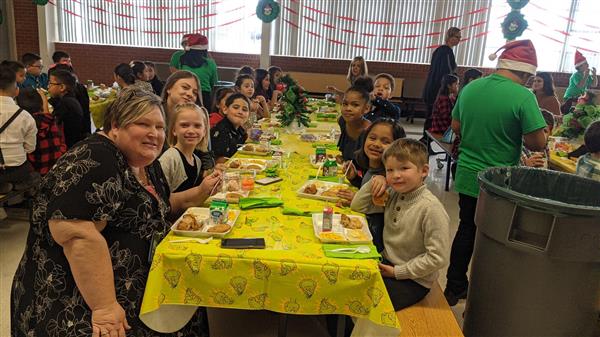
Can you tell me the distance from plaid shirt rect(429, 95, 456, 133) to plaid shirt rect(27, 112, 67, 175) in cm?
455

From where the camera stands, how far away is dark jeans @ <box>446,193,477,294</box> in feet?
9.77

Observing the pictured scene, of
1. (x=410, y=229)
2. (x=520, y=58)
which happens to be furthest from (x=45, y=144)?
(x=520, y=58)

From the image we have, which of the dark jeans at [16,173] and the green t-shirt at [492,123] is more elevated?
the green t-shirt at [492,123]

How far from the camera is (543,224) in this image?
1.83 metres

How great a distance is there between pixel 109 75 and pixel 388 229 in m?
10.8

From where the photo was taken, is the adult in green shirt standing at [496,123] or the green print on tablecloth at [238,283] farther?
the adult in green shirt standing at [496,123]

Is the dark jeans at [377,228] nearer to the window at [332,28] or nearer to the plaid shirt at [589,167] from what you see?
the plaid shirt at [589,167]

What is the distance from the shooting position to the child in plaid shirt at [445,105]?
602 cm

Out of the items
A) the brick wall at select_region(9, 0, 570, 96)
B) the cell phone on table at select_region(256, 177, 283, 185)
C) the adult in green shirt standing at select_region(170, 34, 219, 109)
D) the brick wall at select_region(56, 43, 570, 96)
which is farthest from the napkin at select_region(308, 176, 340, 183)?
the brick wall at select_region(56, 43, 570, 96)

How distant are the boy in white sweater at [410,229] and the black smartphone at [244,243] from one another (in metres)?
0.64

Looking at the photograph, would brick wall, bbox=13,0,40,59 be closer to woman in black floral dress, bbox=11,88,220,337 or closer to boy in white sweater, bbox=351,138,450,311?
woman in black floral dress, bbox=11,88,220,337

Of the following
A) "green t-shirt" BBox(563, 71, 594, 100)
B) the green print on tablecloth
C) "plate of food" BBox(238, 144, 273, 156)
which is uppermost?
"green t-shirt" BBox(563, 71, 594, 100)

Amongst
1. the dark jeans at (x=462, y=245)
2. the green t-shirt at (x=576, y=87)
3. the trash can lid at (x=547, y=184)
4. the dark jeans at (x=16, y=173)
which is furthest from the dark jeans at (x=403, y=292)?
the green t-shirt at (x=576, y=87)

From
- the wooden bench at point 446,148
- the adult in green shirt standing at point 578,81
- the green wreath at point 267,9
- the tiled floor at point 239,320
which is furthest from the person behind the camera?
the green wreath at point 267,9
